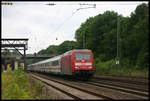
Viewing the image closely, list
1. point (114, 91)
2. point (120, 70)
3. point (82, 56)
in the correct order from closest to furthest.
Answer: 1. point (114, 91)
2. point (82, 56)
3. point (120, 70)

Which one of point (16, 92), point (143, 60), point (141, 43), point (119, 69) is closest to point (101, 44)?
point (119, 69)

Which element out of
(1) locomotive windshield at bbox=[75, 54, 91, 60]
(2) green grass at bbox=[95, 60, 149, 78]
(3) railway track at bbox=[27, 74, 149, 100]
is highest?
(1) locomotive windshield at bbox=[75, 54, 91, 60]

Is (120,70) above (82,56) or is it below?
below

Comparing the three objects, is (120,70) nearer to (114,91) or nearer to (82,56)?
(82,56)

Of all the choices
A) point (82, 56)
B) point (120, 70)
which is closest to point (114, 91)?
point (82, 56)

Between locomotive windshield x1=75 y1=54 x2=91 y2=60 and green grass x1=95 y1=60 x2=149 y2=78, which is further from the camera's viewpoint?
green grass x1=95 y1=60 x2=149 y2=78

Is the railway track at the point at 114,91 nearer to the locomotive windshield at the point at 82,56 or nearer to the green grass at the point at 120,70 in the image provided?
the locomotive windshield at the point at 82,56

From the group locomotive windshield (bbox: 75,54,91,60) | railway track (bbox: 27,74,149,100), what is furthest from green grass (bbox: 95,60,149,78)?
railway track (bbox: 27,74,149,100)

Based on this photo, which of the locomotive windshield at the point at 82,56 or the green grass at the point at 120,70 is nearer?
the locomotive windshield at the point at 82,56

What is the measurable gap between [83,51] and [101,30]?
3980 centimetres

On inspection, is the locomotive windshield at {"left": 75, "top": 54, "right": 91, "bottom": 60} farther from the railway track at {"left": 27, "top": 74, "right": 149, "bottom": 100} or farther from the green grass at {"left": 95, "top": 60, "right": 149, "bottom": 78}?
the green grass at {"left": 95, "top": 60, "right": 149, "bottom": 78}

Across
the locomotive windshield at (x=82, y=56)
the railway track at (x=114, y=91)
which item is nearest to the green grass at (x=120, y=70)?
the locomotive windshield at (x=82, y=56)

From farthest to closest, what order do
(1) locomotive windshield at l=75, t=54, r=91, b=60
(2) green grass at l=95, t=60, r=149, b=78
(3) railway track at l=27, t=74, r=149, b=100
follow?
(2) green grass at l=95, t=60, r=149, b=78
(1) locomotive windshield at l=75, t=54, r=91, b=60
(3) railway track at l=27, t=74, r=149, b=100

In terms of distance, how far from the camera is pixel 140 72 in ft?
110
